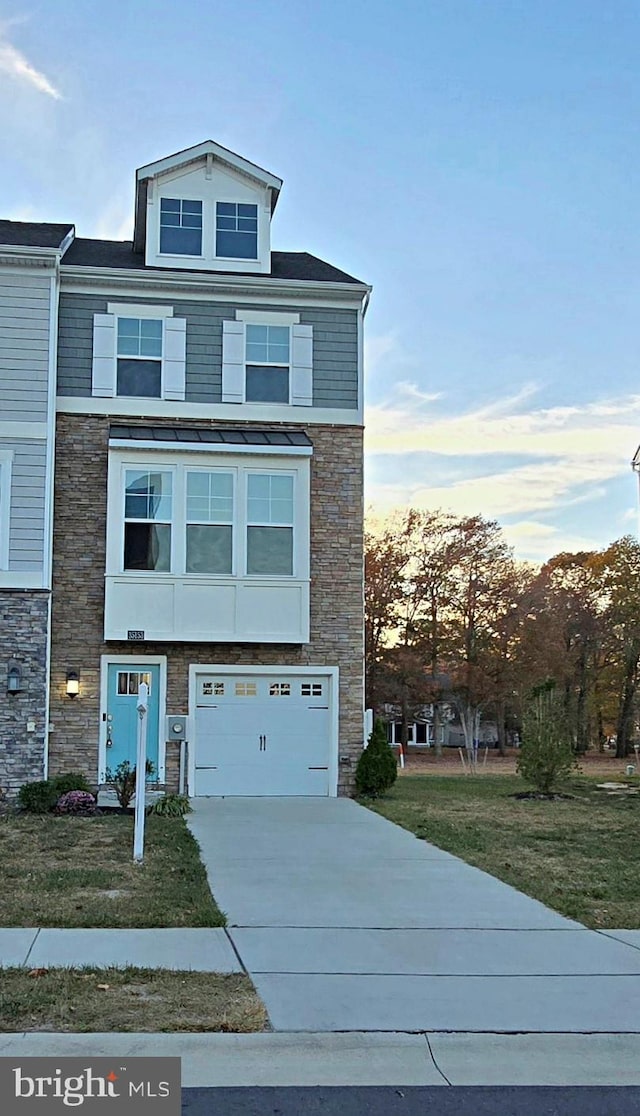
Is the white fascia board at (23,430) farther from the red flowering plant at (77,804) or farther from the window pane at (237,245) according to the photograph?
the red flowering plant at (77,804)

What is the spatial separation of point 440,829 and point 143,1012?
28.1ft

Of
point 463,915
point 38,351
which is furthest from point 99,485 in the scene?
point 463,915

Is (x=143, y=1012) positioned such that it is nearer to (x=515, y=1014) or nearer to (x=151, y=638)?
(x=515, y=1014)

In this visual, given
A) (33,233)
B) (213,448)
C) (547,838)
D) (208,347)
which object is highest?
(33,233)

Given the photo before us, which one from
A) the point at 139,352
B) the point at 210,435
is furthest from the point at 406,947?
the point at 139,352

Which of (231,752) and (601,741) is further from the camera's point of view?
(601,741)

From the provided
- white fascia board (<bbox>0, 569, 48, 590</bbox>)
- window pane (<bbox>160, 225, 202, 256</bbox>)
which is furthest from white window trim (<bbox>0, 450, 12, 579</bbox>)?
window pane (<bbox>160, 225, 202, 256</bbox>)

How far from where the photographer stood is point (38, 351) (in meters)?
17.7

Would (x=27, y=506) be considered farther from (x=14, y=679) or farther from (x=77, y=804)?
(x=77, y=804)

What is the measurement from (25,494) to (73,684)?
315cm

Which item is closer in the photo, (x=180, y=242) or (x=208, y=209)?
(x=180, y=242)

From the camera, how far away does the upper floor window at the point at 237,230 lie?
64.0ft

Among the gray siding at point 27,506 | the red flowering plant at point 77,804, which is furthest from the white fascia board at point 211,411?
the red flowering plant at point 77,804

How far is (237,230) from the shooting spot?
1962 centimetres
